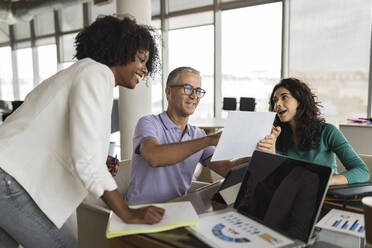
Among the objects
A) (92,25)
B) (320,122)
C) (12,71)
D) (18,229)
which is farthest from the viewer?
(12,71)

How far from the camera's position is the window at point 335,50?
5027 millimetres

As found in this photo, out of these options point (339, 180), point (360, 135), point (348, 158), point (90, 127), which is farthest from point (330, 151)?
point (360, 135)

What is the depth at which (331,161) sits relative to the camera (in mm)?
1894

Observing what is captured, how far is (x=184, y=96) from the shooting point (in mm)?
1693

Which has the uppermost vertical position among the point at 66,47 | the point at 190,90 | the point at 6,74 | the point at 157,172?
the point at 66,47

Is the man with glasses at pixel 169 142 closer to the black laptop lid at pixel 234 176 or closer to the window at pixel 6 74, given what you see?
the black laptop lid at pixel 234 176

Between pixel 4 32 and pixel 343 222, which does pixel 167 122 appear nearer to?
pixel 343 222

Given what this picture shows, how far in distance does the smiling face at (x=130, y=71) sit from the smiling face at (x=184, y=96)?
0.46 metres

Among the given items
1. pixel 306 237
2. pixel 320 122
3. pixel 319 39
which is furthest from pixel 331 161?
pixel 319 39

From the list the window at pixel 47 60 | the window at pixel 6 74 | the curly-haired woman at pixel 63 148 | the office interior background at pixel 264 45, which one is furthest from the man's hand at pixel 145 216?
the window at pixel 6 74

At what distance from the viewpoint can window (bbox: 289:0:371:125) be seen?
5027mm

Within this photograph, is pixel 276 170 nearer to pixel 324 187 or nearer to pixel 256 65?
pixel 324 187

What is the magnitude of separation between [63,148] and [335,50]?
5172 mm

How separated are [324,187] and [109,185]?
63cm
